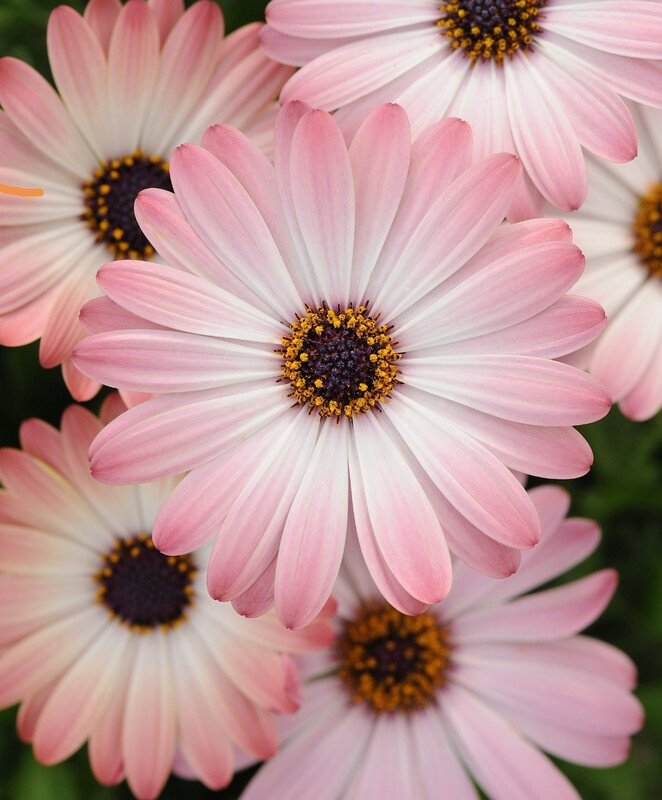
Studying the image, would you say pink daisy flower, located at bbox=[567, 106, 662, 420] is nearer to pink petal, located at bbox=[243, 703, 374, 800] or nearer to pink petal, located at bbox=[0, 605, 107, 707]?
pink petal, located at bbox=[243, 703, 374, 800]

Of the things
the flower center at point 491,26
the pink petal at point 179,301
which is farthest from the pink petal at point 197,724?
the flower center at point 491,26

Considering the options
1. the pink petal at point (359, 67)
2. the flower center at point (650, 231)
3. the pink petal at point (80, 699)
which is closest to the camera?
the pink petal at point (359, 67)

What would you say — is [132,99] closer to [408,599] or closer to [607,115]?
[607,115]

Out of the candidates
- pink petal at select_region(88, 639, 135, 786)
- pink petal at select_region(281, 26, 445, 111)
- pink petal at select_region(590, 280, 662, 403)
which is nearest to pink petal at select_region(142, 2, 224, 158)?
pink petal at select_region(281, 26, 445, 111)

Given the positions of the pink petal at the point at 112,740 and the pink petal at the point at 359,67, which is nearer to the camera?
the pink petal at the point at 359,67

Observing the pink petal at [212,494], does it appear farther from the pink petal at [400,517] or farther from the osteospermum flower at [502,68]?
the osteospermum flower at [502,68]

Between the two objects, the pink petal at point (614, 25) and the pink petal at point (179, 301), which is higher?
the pink petal at point (614, 25)
